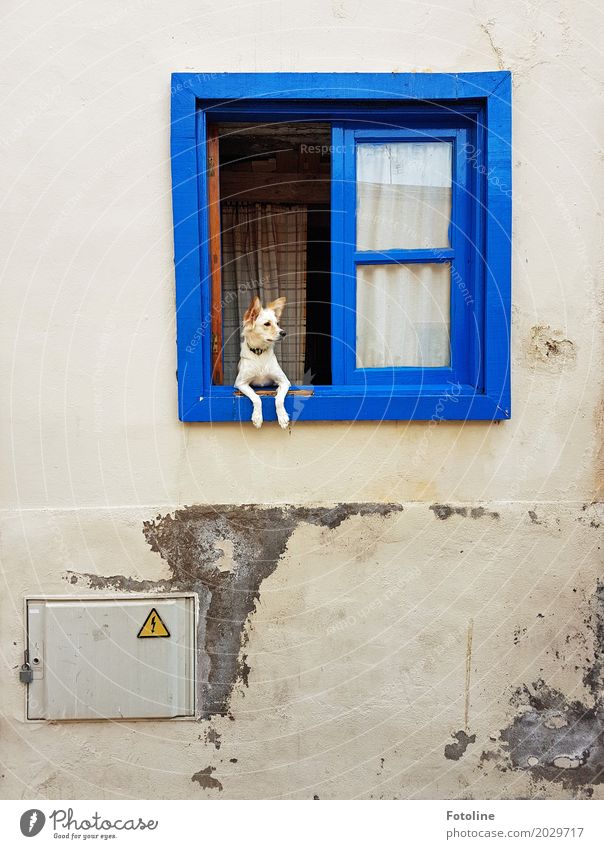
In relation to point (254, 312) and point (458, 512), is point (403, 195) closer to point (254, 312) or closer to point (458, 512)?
point (254, 312)

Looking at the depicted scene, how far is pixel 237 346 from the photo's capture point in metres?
4.52

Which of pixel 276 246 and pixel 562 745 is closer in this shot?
pixel 562 745

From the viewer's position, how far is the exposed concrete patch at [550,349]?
3361mm

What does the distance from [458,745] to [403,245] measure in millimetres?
2435

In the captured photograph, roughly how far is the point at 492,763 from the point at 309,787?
2.90ft

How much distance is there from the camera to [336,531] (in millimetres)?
3381

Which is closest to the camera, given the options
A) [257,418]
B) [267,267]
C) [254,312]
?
[257,418]

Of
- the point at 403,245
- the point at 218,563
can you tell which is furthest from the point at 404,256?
the point at 218,563

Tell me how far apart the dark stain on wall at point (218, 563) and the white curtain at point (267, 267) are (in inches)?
56.9

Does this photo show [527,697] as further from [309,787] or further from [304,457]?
[304,457]

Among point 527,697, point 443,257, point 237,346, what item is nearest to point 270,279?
point 237,346

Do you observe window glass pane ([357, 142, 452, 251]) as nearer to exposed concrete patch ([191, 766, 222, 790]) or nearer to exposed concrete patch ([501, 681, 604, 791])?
exposed concrete patch ([501, 681, 604, 791])

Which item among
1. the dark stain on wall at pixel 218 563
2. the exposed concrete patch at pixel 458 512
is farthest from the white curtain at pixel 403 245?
the dark stain on wall at pixel 218 563

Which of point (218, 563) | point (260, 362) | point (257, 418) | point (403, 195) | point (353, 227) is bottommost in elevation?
point (218, 563)
